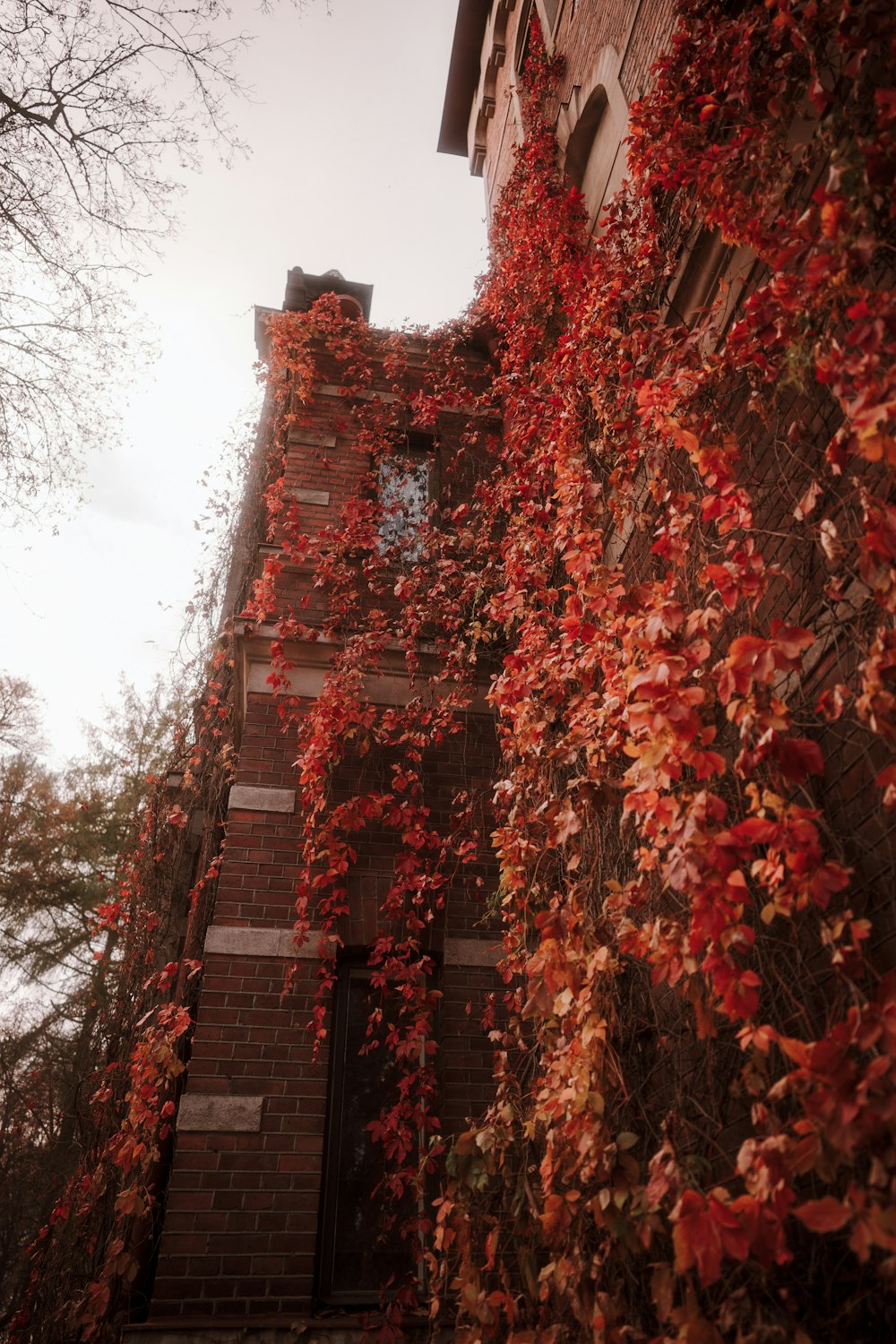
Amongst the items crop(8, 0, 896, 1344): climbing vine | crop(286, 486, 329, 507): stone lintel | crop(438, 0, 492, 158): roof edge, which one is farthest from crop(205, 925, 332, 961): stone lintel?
crop(438, 0, 492, 158): roof edge

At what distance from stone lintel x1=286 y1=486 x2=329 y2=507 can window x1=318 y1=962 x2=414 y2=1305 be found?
4.10 metres

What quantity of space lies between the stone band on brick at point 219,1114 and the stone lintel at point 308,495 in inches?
194

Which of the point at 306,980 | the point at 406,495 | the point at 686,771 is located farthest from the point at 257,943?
the point at 406,495

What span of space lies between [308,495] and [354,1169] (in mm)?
5424

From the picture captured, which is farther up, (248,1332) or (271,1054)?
(271,1054)

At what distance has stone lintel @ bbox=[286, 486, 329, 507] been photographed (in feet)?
26.0

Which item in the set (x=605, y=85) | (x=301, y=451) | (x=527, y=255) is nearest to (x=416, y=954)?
(x=301, y=451)

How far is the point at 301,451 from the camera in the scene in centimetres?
825

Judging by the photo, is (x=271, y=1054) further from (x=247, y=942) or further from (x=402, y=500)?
(x=402, y=500)

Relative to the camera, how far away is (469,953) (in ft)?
20.1

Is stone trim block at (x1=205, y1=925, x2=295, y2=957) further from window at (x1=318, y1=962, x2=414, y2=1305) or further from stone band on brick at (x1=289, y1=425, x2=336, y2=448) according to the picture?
stone band on brick at (x1=289, y1=425, x2=336, y2=448)

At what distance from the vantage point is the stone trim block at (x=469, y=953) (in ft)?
20.0

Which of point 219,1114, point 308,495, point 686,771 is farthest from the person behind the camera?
point 308,495

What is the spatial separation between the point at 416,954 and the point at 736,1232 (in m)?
3.90
